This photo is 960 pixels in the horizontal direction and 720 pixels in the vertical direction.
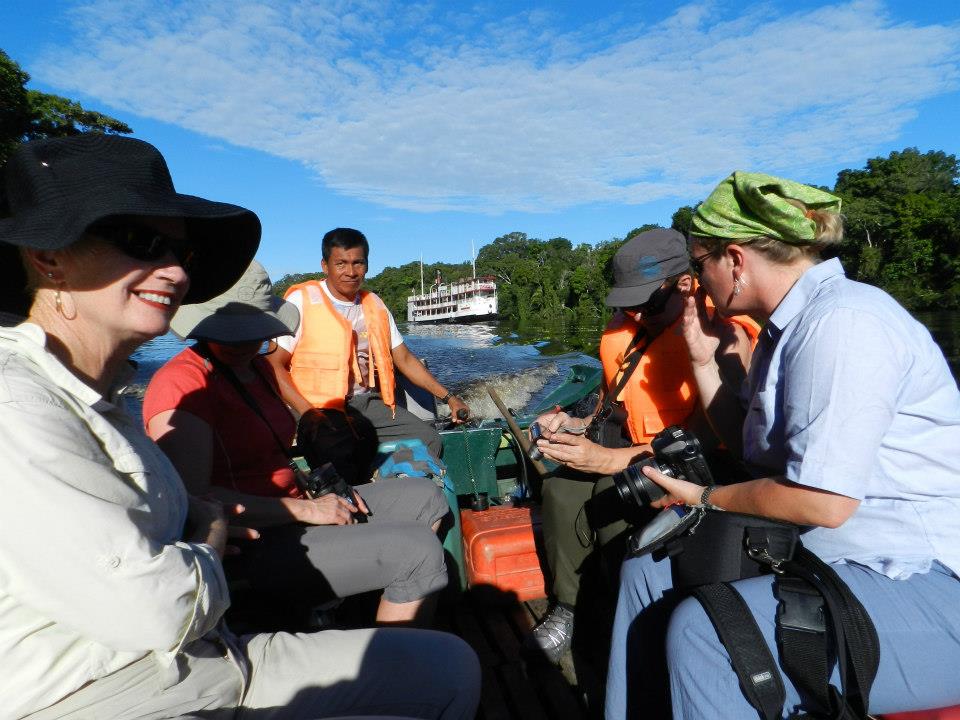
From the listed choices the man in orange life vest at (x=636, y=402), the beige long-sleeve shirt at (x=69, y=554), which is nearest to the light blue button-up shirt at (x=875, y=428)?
the man in orange life vest at (x=636, y=402)

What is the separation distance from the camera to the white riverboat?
55.3 m

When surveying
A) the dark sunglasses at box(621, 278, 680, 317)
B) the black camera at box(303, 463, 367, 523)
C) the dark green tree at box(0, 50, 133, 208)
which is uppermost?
the dark green tree at box(0, 50, 133, 208)

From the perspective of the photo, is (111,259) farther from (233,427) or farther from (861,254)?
(861,254)

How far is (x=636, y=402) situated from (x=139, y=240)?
80.5 inches

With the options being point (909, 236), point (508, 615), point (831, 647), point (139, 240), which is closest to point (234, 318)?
point (139, 240)

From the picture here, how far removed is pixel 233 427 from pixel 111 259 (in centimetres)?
107

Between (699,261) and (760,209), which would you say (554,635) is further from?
(760,209)

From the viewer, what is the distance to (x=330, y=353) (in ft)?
12.6

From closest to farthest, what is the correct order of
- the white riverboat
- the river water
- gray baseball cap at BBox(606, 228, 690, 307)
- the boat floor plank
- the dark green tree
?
the boat floor plank, gray baseball cap at BBox(606, 228, 690, 307), the river water, the dark green tree, the white riverboat

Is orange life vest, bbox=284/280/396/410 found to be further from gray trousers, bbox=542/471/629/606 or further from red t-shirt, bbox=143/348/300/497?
gray trousers, bbox=542/471/629/606

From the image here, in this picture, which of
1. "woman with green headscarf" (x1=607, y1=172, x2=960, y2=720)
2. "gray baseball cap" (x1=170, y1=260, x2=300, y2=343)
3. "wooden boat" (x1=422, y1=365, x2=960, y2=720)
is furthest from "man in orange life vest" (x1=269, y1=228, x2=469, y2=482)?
"woman with green headscarf" (x1=607, y1=172, x2=960, y2=720)

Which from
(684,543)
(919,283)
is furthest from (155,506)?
(919,283)

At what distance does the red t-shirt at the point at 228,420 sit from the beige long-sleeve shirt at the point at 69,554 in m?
0.92

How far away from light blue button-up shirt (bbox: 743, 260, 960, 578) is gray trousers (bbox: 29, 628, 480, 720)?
98 cm
